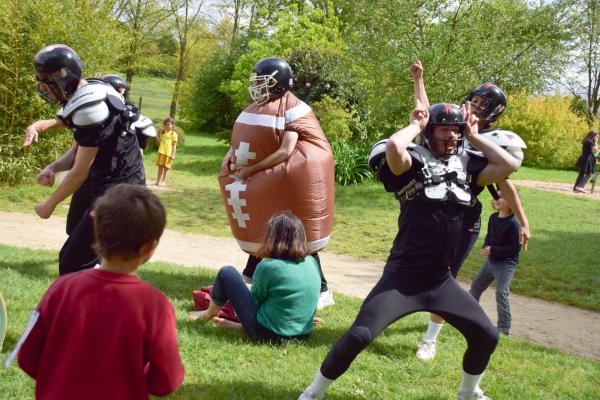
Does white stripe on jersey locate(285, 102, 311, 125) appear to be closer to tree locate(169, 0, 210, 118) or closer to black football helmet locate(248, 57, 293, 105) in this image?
black football helmet locate(248, 57, 293, 105)

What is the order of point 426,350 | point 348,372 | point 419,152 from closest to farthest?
point 419,152 → point 348,372 → point 426,350

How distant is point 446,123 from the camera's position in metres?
3.87

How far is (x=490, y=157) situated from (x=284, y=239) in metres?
1.79

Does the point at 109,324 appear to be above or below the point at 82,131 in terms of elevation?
below

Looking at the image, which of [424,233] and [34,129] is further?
[34,129]

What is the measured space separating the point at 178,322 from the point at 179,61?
105 ft

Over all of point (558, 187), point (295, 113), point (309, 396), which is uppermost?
point (295, 113)

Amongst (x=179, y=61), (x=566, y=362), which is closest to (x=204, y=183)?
(x=566, y=362)

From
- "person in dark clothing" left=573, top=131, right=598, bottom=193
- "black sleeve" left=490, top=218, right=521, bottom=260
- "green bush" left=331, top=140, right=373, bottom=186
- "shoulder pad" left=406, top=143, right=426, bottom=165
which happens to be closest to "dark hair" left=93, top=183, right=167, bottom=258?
"shoulder pad" left=406, top=143, right=426, bottom=165

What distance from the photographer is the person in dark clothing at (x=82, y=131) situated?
15.0 ft

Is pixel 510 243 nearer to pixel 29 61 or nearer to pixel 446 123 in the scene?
pixel 446 123

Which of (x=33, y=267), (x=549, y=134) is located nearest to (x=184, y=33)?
(x=549, y=134)

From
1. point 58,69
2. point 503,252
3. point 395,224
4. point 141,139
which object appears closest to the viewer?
point 58,69

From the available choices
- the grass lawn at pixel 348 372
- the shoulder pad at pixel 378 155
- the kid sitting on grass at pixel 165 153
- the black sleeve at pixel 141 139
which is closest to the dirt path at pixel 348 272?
the grass lawn at pixel 348 372
